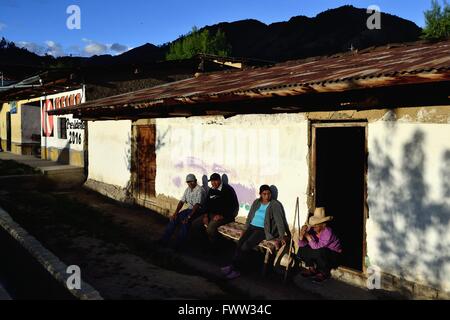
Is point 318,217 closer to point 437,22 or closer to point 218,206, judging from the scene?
point 218,206

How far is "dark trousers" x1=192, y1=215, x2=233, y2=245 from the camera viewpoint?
7.85m

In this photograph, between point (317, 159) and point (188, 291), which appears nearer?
point (188, 291)

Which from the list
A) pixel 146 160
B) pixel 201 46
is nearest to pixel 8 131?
pixel 146 160

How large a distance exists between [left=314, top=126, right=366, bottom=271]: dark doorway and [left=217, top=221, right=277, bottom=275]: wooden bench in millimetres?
1041

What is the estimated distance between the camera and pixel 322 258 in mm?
6234

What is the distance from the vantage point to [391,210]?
567 cm

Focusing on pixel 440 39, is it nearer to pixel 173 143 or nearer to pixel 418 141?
pixel 418 141

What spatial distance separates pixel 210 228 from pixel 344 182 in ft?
8.97

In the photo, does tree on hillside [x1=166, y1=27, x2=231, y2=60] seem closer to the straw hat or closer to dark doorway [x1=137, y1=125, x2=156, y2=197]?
dark doorway [x1=137, y1=125, x2=156, y2=197]

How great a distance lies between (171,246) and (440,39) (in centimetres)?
671

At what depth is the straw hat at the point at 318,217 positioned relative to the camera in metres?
6.32

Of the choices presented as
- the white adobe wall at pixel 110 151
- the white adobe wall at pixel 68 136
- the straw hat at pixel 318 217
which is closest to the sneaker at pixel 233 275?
the straw hat at pixel 318 217

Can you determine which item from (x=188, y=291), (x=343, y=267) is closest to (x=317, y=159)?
(x=343, y=267)
